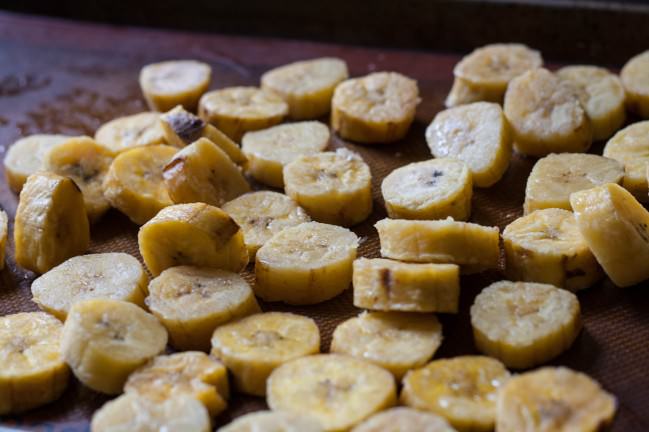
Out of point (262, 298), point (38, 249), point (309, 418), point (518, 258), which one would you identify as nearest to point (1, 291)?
point (38, 249)

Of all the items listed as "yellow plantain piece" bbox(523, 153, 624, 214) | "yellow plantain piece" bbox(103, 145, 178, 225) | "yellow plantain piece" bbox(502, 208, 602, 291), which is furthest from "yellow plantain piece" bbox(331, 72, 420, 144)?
"yellow plantain piece" bbox(502, 208, 602, 291)

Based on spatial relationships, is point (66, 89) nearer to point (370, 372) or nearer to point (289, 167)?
point (289, 167)

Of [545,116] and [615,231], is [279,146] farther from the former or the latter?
[615,231]

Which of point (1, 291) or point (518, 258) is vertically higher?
point (518, 258)

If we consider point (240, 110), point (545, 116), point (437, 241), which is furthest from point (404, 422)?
point (240, 110)

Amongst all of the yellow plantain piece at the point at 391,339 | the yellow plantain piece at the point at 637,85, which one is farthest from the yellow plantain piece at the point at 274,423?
the yellow plantain piece at the point at 637,85

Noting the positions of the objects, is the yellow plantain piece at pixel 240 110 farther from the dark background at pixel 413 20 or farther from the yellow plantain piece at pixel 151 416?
the yellow plantain piece at pixel 151 416
